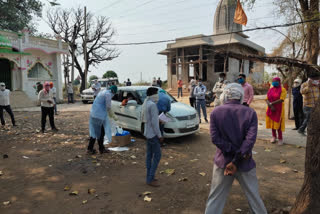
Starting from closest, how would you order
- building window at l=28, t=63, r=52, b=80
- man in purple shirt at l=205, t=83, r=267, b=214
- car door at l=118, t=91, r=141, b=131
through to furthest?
man in purple shirt at l=205, t=83, r=267, b=214 → car door at l=118, t=91, r=141, b=131 → building window at l=28, t=63, r=52, b=80

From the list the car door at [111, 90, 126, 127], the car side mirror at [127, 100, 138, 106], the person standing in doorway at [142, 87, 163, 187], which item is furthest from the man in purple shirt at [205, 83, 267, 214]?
the car door at [111, 90, 126, 127]

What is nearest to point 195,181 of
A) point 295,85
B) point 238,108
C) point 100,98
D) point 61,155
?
point 238,108

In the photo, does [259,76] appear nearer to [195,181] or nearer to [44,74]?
[44,74]

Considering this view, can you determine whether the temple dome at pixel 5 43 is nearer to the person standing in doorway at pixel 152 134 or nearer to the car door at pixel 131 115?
the car door at pixel 131 115

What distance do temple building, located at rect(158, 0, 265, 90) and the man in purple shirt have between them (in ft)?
66.2

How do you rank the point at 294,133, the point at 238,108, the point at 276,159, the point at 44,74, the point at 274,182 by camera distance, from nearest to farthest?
the point at 238,108 → the point at 274,182 → the point at 276,159 → the point at 294,133 → the point at 44,74

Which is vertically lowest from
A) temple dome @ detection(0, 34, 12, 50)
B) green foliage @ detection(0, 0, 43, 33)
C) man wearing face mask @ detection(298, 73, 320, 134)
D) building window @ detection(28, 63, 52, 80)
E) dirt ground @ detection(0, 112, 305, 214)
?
dirt ground @ detection(0, 112, 305, 214)

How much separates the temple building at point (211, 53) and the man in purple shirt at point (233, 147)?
2017cm

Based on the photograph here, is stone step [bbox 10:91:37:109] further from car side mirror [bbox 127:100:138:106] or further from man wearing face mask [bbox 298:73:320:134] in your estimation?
man wearing face mask [bbox 298:73:320:134]

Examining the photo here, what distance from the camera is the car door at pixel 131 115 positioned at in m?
7.29

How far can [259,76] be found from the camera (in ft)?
91.5

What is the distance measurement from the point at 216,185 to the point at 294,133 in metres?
6.44

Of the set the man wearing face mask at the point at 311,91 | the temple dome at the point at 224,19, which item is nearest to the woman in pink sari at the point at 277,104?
the man wearing face mask at the point at 311,91

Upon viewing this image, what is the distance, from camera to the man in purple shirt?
2383 millimetres
